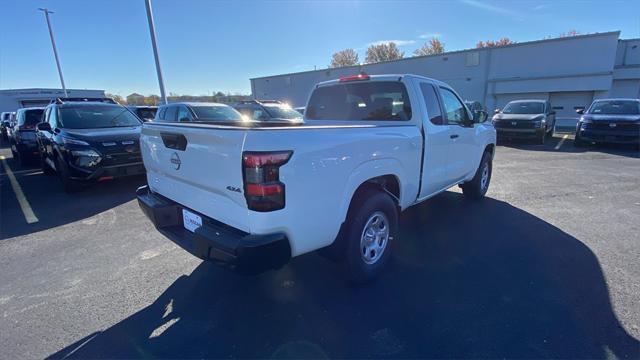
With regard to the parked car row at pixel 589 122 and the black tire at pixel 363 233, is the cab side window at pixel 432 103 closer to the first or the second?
the black tire at pixel 363 233

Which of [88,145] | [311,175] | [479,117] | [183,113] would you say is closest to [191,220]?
[311,175]

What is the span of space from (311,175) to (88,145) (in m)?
5.54

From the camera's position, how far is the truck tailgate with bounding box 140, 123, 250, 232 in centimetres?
221

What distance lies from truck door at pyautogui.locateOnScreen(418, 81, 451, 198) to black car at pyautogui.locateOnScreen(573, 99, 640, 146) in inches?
431

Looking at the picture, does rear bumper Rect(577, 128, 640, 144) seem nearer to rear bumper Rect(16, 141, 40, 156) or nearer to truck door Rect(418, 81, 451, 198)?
truck door Rect(418, 81, 451, 198)

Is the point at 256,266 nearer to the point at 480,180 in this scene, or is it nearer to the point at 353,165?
the point at 353,165

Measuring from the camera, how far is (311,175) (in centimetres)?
228

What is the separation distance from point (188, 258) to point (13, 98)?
181ft

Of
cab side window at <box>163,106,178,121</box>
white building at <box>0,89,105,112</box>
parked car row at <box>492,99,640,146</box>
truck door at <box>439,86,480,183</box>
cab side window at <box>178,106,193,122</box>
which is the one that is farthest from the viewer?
white building at <box>0,89,105,112</box>

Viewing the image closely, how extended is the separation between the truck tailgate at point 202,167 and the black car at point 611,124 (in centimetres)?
1400

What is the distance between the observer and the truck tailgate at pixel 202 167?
2.21 m

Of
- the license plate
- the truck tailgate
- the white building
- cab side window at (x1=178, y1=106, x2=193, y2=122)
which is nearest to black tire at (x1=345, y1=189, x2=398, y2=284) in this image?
the truck tailgate

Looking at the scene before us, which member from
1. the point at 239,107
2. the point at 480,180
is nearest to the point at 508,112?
the point at 480,180

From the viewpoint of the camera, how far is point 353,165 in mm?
2637
